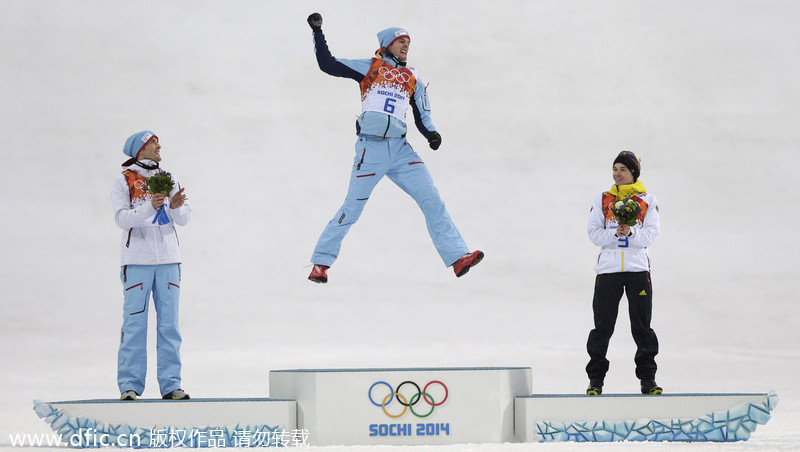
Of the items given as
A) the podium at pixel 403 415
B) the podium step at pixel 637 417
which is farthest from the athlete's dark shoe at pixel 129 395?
the podium step at pixel 637 417

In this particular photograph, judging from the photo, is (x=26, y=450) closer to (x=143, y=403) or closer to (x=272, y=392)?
(x=143, y=403)

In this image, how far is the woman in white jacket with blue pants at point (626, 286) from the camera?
6555 mm

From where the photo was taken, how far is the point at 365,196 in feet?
22.7

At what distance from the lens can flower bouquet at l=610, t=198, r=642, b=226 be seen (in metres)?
6.40

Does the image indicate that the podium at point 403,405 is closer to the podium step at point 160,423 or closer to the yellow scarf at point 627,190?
the podium step at point 160,423

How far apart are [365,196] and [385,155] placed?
33cm

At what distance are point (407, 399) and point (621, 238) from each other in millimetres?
1889

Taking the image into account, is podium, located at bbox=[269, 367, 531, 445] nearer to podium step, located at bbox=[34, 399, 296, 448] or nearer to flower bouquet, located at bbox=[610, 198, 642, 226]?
podium step, located at bbox=[34, 399, 296, 448]

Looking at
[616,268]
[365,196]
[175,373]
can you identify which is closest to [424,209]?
[365,196]

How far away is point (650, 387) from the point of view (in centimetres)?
650

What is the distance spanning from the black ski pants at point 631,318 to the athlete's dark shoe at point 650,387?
0.03 metres

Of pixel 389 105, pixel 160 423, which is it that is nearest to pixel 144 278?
pixel 160 423

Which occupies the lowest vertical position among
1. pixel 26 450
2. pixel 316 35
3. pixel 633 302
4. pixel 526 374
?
pixel 26 450

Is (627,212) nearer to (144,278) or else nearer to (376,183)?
(376,183)
